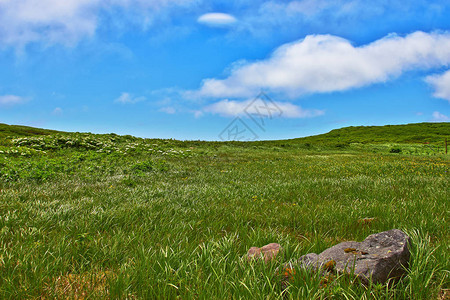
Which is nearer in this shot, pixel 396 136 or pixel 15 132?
pixel 15 132

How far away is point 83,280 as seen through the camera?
2346 mm

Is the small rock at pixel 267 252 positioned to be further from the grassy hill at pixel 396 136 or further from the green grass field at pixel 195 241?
the grassy hill at pixel 396 136

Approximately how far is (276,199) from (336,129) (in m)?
121

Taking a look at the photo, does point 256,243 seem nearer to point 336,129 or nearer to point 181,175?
point 181,175

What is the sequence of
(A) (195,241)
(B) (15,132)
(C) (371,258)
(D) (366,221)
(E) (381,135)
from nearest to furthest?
(C) (371,258) → (A) (195,241) → (D) (366,221) → (B) (15,132) → (E) (381,135)

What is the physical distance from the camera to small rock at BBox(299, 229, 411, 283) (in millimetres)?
2221

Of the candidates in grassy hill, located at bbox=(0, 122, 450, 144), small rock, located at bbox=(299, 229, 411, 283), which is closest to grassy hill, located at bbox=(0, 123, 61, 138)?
grassy hill, located at bbox=(0, 122, 450, 144)

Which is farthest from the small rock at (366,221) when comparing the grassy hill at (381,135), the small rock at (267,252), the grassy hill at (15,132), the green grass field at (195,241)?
the grassy hill at (381,135)

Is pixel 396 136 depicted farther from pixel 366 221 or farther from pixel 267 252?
pixel 267 252

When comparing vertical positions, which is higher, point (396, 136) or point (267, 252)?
point (396, 136)

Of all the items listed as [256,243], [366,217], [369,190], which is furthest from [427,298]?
[369,190]

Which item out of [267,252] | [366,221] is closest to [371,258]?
[267,252]

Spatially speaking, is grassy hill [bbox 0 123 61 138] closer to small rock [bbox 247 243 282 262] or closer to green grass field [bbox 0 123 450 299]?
green grass field [bbox 0 123 450 299]

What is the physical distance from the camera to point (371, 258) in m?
2.33
